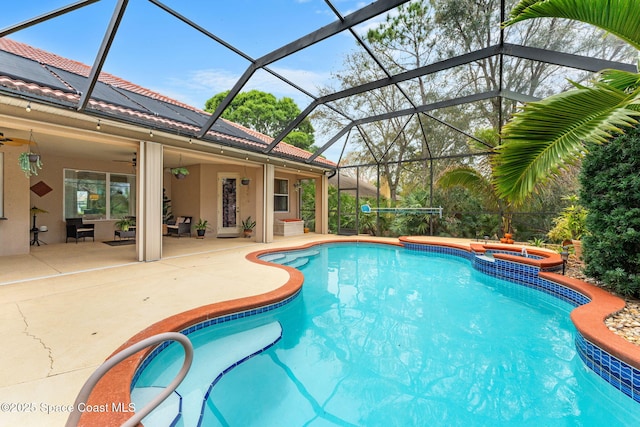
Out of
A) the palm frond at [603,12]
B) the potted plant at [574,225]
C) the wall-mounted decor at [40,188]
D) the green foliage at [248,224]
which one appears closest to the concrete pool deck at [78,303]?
→ the wall-mounted decor at [40,188]

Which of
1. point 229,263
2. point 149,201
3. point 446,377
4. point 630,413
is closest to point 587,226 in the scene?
point 630,413

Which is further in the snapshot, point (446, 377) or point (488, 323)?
point (488, 323)

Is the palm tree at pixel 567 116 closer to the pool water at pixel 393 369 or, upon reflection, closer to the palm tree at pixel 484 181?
the pool water at pixel 393 369

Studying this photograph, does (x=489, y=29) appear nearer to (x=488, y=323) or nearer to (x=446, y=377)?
(x=488, y=323)

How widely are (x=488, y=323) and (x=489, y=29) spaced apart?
813cm

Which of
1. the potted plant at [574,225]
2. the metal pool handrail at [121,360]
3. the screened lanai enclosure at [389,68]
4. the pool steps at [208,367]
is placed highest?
the screened lanai enclosure at [389,68]

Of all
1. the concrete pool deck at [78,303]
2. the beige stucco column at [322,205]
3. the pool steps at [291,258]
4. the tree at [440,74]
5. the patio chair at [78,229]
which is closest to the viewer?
the concrete pool deck at [78,303]

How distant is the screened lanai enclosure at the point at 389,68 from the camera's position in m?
4.64

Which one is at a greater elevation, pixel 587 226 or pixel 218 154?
pixel 218 154

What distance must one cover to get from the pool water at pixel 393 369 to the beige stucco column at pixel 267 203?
16.9 feet

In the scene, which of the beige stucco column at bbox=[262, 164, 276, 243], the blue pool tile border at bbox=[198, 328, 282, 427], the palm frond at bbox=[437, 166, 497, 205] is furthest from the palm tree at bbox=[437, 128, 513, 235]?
the blue pool tile border at bbox=[198, 328, 282, 427]

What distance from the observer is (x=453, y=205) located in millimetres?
11516

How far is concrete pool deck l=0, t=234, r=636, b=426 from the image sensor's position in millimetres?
2047

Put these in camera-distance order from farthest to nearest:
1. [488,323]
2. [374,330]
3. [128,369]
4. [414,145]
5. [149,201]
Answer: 1. [414,145]
2. [149,201]
3. [488,323]
4. [374,330]
5. [128,369]
